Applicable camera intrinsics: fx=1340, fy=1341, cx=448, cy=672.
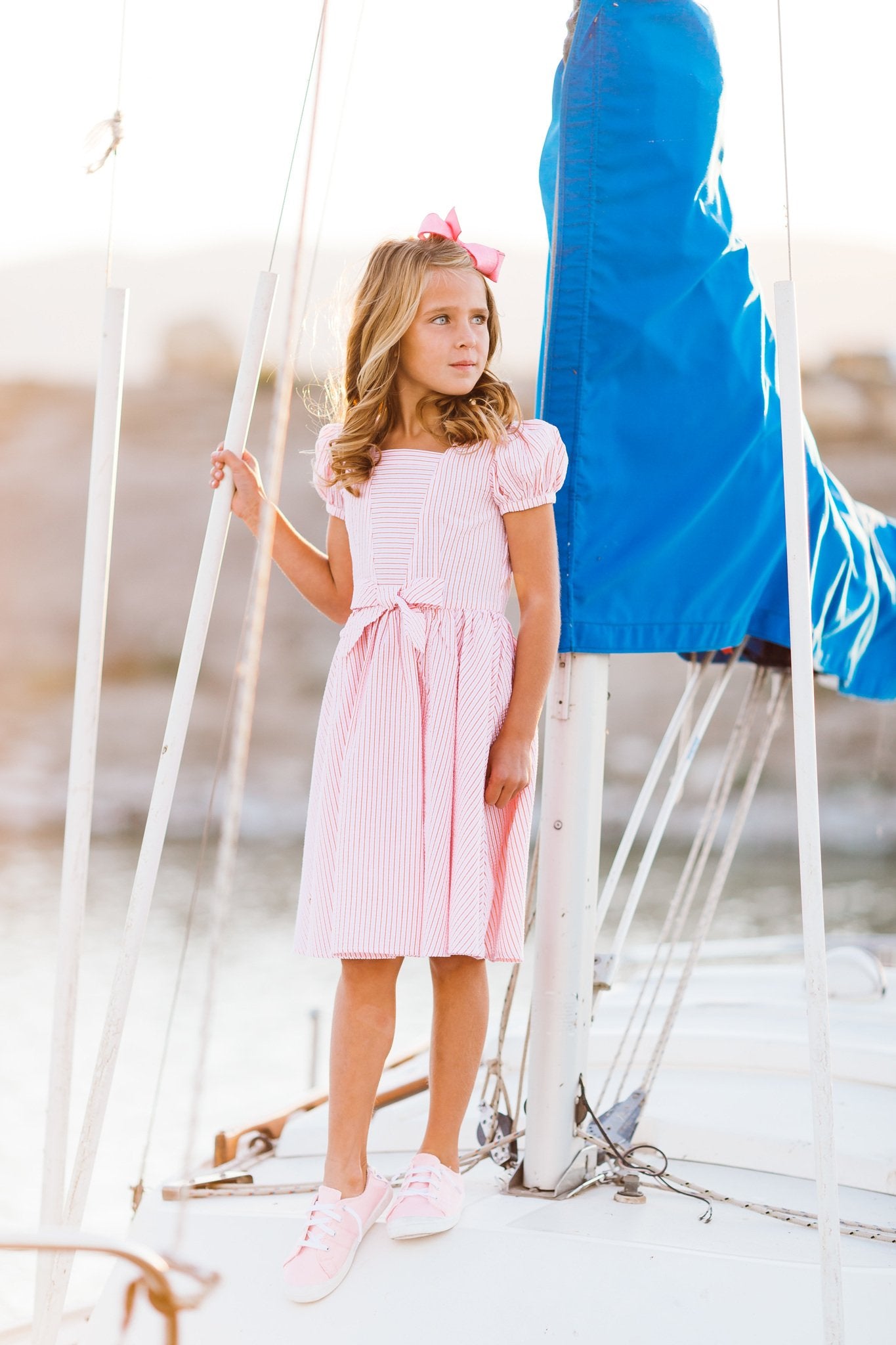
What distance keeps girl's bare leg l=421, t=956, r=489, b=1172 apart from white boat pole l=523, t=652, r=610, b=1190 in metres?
0.14

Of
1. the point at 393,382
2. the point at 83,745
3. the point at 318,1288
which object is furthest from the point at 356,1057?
the point at 393,382

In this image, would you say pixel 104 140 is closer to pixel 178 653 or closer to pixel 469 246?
pixel 469 246

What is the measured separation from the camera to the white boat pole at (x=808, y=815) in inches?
48.9

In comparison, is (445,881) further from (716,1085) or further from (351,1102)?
(716,1085)

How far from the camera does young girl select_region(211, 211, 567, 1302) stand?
1.48 meters

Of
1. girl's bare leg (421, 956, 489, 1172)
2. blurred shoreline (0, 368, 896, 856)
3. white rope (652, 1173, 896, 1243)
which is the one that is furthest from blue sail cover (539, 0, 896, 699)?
blurred shoreline (0, 368, 896, 856)

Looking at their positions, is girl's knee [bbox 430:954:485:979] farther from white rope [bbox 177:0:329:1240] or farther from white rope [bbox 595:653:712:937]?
white rope [bbox 177:0:329:1240]

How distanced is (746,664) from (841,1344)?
1374 millimetres

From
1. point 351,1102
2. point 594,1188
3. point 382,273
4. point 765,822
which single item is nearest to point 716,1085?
point 594,1188

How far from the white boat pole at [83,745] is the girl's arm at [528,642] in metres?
0.45

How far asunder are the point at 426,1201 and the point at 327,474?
2.78ft

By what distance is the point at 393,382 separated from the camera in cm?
163

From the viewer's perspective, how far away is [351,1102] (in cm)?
150

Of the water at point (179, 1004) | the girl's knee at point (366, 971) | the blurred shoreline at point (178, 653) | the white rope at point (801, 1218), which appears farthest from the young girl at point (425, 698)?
the blurred shoreline at point (178, 653)
